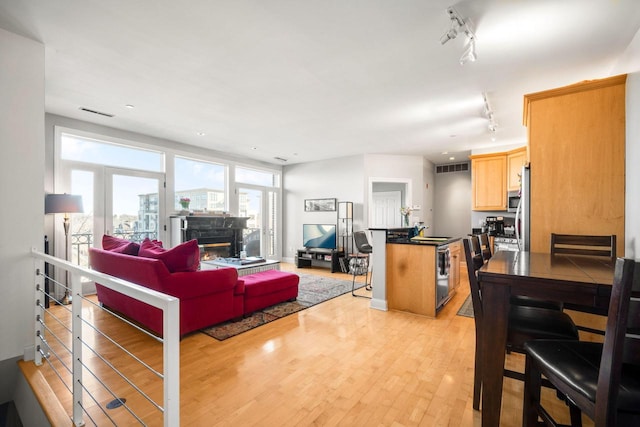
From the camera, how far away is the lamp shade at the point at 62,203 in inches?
148

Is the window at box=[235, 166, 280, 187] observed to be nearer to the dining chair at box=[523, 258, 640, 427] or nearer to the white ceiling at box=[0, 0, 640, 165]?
the white ceiling at box=[0, 0, 640, 165]

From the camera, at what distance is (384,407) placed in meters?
1.85

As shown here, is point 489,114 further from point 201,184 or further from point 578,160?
point 201,184

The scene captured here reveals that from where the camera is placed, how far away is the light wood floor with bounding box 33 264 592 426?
1781mm

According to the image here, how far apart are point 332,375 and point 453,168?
280 inches

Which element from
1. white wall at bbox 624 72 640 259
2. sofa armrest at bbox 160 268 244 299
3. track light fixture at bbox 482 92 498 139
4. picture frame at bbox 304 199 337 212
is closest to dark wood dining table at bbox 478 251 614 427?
white wall at bbox 624 72 640 259

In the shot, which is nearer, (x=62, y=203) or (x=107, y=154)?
(x=62, y=203)

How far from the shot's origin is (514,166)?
5.66 meters

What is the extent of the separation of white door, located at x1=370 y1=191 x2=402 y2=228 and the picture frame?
1.44 meters

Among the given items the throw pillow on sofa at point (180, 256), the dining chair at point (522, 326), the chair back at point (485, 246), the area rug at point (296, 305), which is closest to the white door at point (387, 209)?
the area rug at point (296, 305)

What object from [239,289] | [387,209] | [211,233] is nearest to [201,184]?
[211,233]

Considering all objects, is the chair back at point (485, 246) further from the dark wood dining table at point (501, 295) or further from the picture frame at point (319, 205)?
the picture frame at point (319, 205)

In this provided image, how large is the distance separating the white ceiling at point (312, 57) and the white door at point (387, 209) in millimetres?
3520

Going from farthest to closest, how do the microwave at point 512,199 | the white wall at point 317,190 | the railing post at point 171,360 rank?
the white wall at point 317,190 < the microwave at point 512,199 < the railing post at point 171,360
